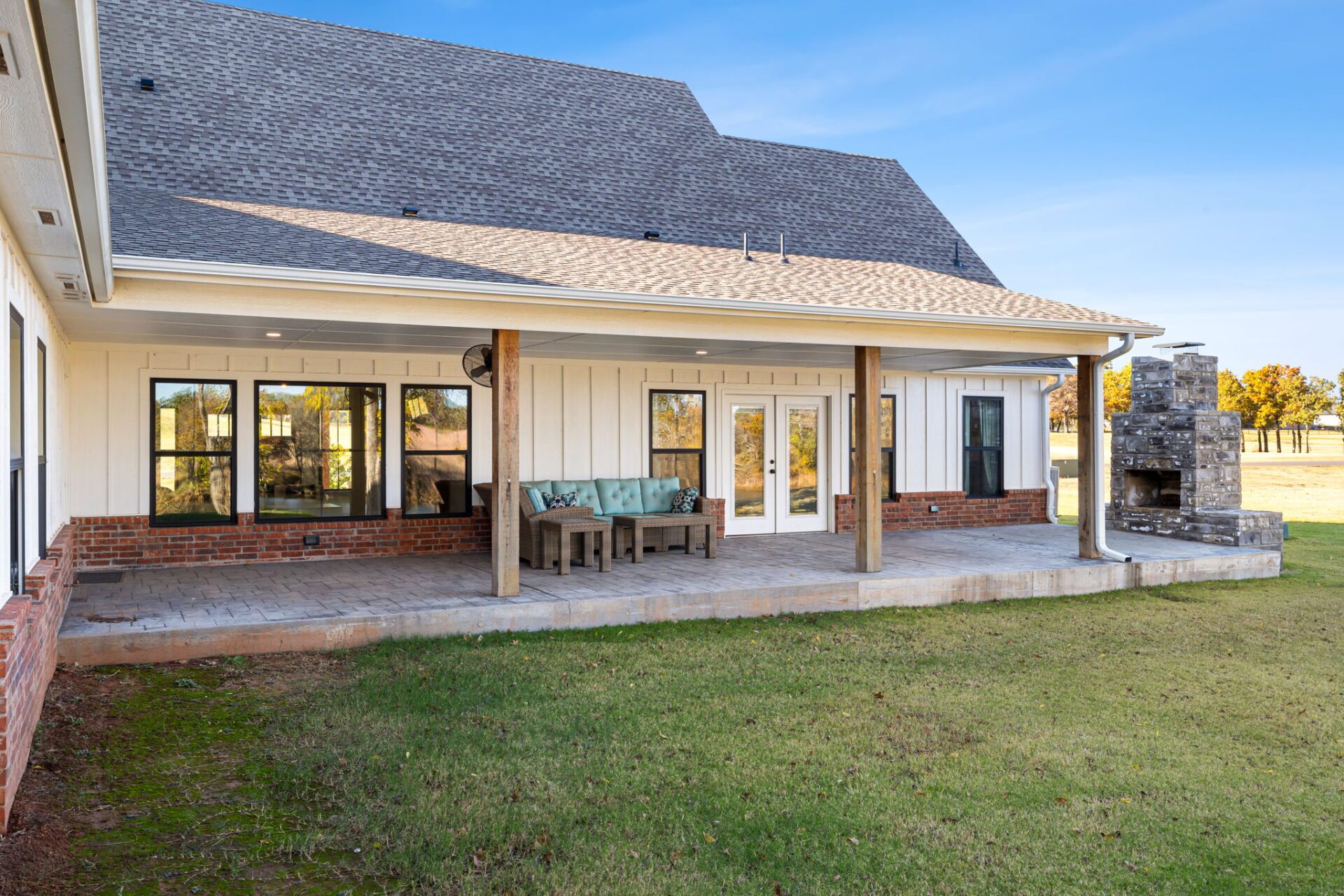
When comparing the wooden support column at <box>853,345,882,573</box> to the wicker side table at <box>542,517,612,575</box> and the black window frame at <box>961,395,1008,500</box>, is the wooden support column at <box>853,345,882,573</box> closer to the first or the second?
the wicker side table at <box>542,517,612,575</box>

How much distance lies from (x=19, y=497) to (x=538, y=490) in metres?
6.03

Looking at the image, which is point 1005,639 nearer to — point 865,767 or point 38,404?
point 865,767

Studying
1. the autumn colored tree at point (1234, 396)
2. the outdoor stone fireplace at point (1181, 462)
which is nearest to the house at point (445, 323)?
the outdoor stone fireplace at point (1181, 462)

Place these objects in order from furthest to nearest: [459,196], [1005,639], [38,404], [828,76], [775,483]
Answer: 1. [828,76]
2. [775,483]
3. [459,196]
4. [1005,639]
5. [38,404]

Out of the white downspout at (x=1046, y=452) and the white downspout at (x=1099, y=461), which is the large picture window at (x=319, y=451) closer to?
the white downspout at (x=1099, y=461)

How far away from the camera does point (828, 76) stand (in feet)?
→ 113

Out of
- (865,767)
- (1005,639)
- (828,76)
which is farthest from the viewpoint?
(828,76)

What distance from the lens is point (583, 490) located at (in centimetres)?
1112

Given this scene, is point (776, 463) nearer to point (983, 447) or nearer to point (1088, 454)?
point (983, 447)

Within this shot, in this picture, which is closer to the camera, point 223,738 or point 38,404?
point 223,738

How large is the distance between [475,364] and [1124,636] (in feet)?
21.1

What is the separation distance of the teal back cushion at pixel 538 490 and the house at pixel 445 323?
1.30 ft

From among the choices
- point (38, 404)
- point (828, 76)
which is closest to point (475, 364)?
point (38, 404)

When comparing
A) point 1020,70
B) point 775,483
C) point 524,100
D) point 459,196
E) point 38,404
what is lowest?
point 775,483
